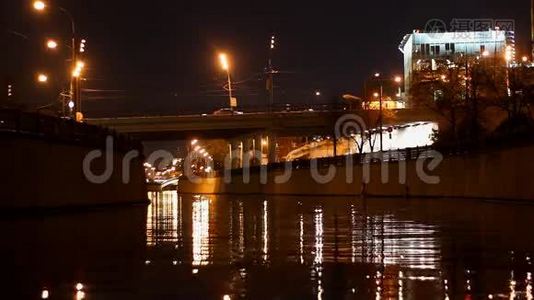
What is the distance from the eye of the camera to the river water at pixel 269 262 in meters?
10.6

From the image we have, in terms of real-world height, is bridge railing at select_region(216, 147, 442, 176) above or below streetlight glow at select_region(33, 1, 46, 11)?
below

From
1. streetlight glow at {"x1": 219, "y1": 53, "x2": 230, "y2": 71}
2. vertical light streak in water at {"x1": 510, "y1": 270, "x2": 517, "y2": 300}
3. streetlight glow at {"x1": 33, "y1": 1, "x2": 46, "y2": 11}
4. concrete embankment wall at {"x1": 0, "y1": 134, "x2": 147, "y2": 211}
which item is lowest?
vertical light streak in water at {"x1": 510, "y1": 270, "x2": 517, "y2": 300}

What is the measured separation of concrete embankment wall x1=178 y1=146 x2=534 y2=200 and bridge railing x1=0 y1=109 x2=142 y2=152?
2066 cm

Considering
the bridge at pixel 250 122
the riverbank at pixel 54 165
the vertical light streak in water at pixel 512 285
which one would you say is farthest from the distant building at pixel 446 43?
the vertical light streak in water at pixel 512 285

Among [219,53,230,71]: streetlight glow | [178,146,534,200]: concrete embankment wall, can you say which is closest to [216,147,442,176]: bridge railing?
[178,146,534,200]: concrete embankment wall

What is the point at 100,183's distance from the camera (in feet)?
126

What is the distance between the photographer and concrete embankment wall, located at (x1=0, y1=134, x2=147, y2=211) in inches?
1122

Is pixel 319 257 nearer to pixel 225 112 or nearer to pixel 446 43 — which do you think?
pixel 225 112

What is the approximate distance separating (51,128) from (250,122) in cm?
6857

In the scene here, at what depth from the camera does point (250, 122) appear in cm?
10144

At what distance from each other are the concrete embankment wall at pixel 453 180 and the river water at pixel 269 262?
64.7ft

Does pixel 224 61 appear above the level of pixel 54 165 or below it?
above

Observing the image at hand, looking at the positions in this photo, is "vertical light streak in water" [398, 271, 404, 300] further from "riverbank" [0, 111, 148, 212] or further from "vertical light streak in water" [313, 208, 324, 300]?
"riverbank" [0, 111, 148, 212]

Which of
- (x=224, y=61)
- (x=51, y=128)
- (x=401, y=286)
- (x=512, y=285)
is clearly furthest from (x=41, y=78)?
(x=512, y=285)
